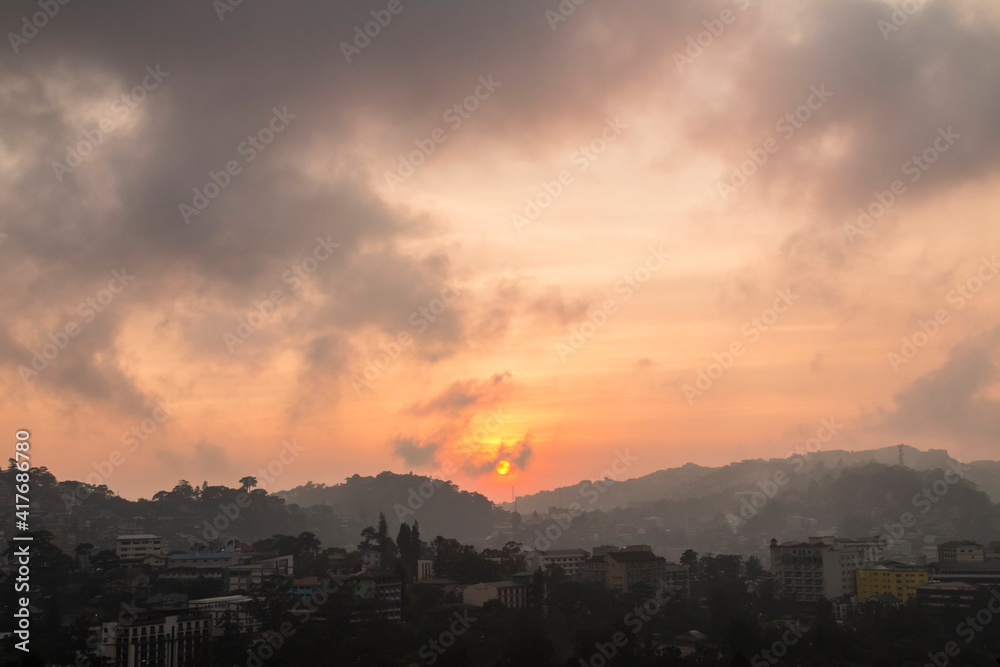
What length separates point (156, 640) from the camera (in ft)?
140

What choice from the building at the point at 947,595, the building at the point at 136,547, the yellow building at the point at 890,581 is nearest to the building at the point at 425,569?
the building at the point at 136,547

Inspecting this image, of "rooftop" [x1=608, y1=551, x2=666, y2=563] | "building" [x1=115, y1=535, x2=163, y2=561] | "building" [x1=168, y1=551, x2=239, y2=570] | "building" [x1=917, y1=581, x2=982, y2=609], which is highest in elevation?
"building" [x1=115, y1=535, x2=163, y2=561]

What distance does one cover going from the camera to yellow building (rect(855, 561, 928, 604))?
200 feet

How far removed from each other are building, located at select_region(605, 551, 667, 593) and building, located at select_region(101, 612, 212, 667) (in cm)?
2696

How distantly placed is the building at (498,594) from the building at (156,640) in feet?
47.6

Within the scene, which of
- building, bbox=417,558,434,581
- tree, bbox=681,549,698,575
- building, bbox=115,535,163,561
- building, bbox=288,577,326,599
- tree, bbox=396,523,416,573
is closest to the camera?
building, bbox=288,577,326,599

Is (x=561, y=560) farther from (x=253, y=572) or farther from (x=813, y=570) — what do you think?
(x=253, y=572)

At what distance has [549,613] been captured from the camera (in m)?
51.3

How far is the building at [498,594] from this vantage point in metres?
51.8

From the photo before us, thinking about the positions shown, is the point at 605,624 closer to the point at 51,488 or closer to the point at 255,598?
the point at 255,598

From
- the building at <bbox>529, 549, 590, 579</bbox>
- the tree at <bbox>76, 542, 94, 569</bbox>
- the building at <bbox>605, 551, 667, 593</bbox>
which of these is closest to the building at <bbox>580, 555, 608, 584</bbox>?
the building at <bbox>605, 551, 667, 593</bbox>

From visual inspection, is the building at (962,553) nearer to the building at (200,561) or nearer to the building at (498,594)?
the building at (498,594)

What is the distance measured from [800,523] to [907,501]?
17923 millimetres

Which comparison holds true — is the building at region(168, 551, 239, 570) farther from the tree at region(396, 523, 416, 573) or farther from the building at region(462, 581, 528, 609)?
the building at region(462, 581, 528, 609)
